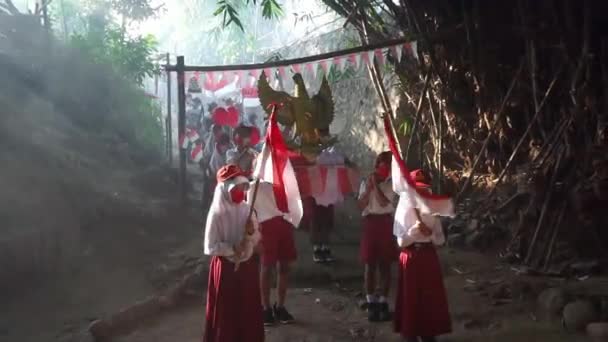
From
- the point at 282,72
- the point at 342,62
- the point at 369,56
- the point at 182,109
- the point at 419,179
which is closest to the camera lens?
the point at 419,179

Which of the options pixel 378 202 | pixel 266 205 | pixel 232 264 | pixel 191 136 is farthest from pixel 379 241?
pixel 191 136

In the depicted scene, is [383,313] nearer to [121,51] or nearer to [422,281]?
[422,281]

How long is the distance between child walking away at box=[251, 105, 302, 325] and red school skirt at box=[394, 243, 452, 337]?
0.95 meters

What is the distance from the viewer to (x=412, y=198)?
4.50 meters

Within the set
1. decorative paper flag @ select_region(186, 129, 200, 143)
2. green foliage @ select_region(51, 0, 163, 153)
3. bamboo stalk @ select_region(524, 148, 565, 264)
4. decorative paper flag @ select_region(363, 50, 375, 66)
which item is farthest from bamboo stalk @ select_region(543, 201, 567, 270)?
green foliage @ select_region(51, 0, 163, 153)

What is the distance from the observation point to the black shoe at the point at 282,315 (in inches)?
214

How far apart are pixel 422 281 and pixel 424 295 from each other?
0.35 ft

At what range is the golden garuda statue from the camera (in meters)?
6.54

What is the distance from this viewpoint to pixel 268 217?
5109 millimetres

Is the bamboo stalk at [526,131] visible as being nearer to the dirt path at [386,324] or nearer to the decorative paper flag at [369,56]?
the dirt path at [386,324]

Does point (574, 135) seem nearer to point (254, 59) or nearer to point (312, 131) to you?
point (312, 131)

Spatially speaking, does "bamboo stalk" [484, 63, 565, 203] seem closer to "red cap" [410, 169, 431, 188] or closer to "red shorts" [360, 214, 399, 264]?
"red shorts" [360, 214, 399, 264]

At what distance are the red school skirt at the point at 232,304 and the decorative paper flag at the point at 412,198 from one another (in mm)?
1286

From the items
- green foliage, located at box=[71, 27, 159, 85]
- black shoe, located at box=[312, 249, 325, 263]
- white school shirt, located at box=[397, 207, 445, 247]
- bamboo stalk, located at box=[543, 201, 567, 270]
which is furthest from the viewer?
green foliage, located at box=[71, 27, 159, 85]
